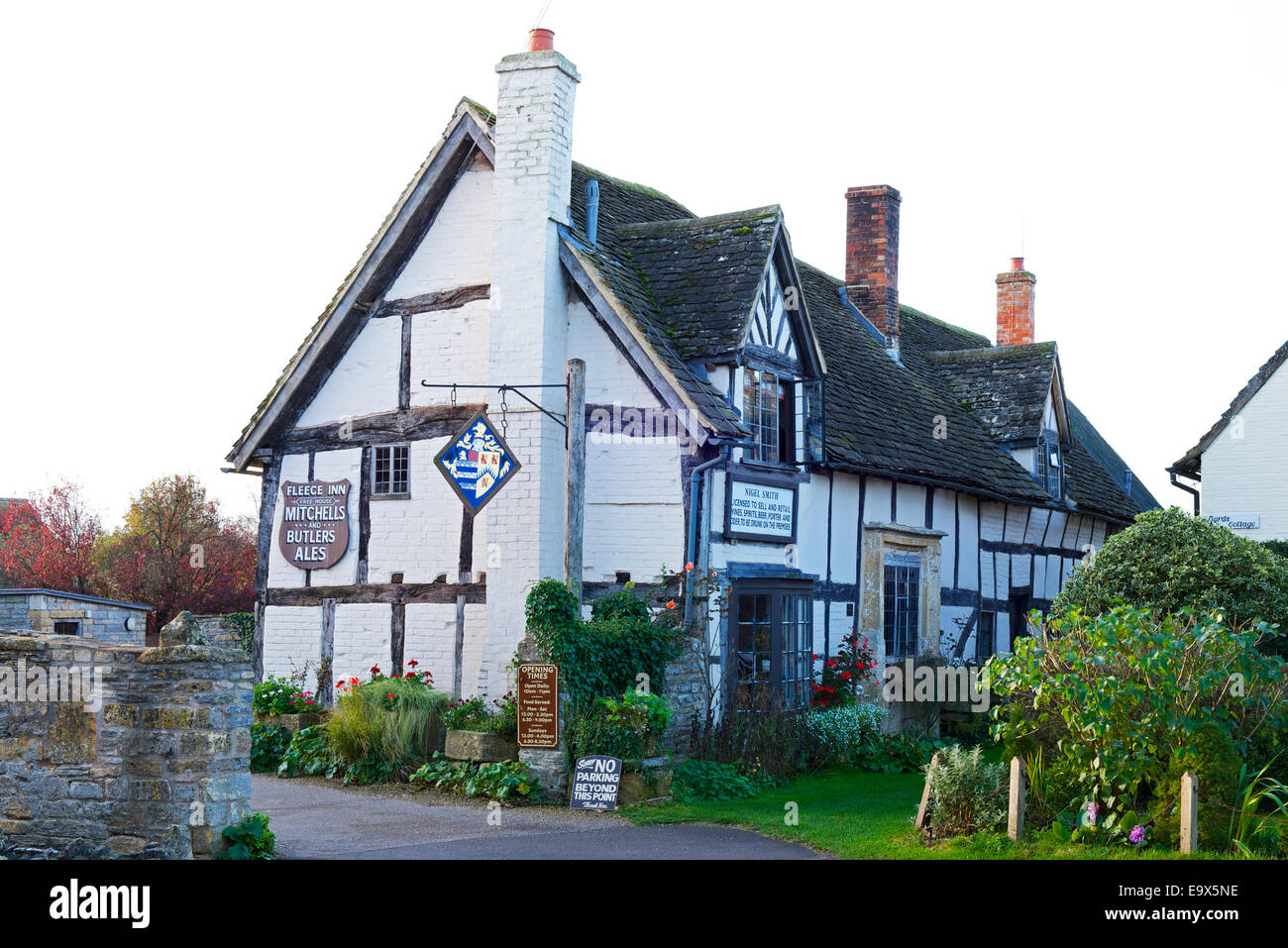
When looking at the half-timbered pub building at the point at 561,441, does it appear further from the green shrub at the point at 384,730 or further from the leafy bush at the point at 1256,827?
the leafy bush at the point at 1256,827

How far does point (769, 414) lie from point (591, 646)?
14.2ft

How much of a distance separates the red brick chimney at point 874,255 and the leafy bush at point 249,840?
635 inches

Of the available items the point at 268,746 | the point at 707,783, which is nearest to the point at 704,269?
the point at 707,783

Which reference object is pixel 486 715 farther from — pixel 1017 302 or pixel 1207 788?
pixel 1017 302

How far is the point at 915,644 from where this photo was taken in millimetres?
18688

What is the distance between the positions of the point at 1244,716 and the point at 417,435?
33.0ft

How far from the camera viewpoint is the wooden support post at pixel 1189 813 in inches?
366

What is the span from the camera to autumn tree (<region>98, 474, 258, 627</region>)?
33.0 metres

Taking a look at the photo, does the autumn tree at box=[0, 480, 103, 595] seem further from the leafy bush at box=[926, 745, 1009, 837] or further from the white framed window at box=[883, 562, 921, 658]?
the leafy bush at box=[926, 745, 1009, 837]

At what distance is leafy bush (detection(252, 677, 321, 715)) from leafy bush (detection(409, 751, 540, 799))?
2.80 meters

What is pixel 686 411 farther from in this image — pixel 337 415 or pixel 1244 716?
pixel 1244 716

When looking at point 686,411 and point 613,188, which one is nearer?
point 686,411

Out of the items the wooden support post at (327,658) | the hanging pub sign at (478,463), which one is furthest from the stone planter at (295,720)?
the hanging pub sign at (478,463)

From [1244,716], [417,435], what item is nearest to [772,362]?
[417,435]
